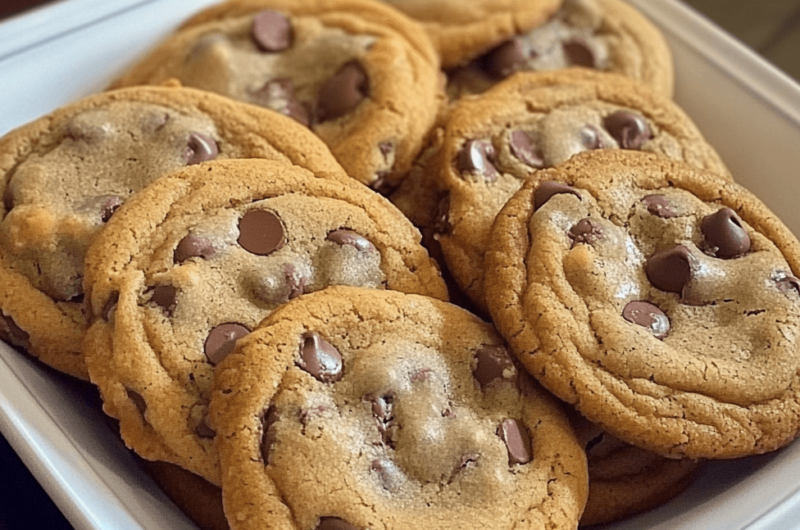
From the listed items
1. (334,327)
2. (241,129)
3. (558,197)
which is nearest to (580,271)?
(558,197)

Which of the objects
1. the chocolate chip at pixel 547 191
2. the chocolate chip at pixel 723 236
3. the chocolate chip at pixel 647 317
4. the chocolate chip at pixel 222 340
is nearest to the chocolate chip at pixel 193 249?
the chocolate chip at pixel 222 340

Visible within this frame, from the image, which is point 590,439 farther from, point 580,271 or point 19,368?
point 19,368

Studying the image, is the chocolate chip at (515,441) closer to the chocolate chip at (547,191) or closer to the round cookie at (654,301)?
the round cookie at (654,301)

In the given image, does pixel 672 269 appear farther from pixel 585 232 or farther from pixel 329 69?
pixel 329 69

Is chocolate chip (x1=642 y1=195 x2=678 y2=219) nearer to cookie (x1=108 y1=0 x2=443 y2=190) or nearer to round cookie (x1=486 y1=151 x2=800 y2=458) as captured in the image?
round cookie (x1=486 y1=151 x2=800 y2=458)

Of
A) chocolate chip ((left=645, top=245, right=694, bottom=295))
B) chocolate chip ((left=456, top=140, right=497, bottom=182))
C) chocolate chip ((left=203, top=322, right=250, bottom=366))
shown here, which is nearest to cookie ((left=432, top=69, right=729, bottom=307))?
chocolate chip ((left=456, top=140, right=497, bottom=182))
